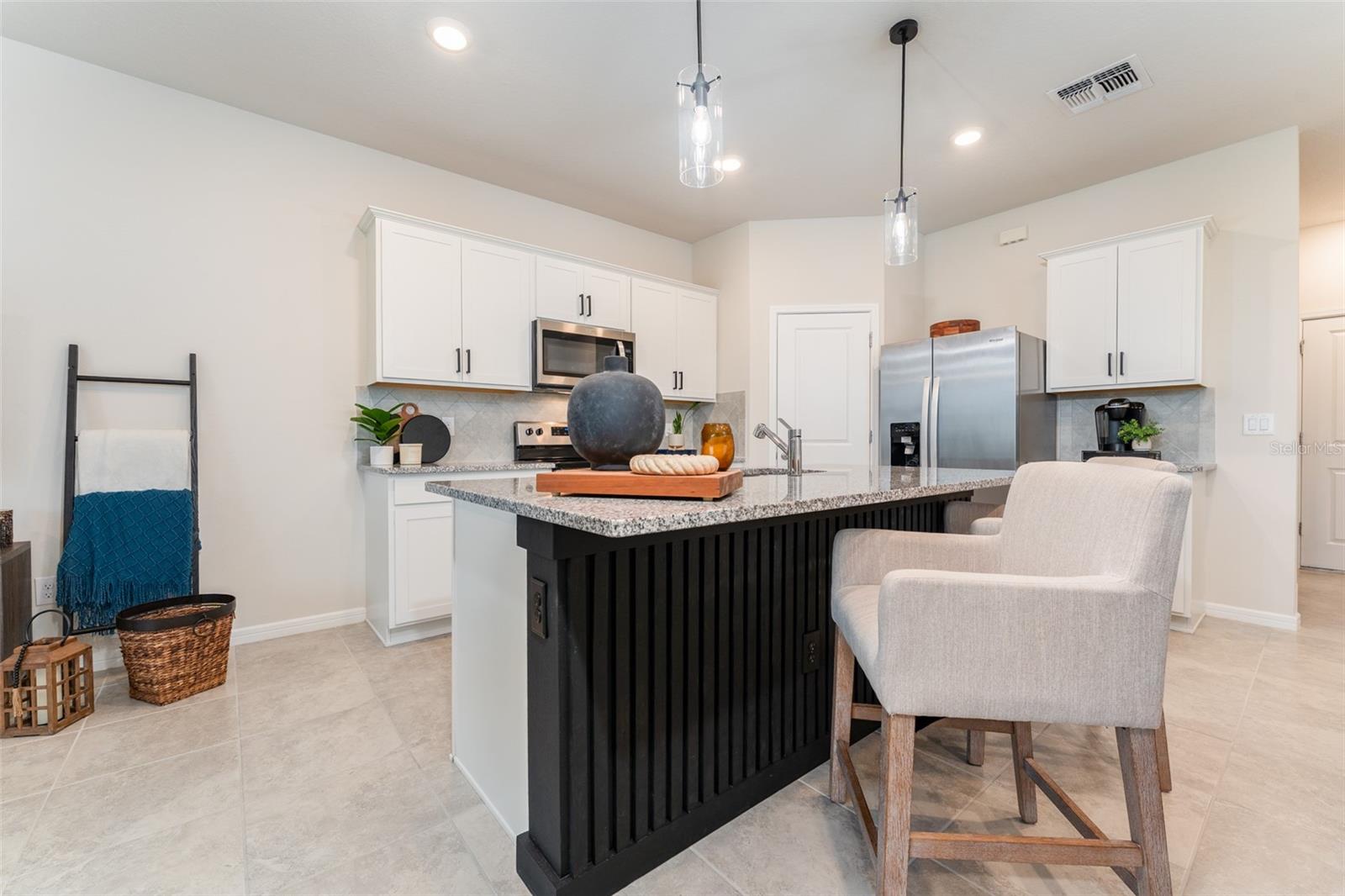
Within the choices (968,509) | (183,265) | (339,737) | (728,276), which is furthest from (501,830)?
(728,276)

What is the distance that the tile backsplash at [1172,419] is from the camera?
3.33 meters

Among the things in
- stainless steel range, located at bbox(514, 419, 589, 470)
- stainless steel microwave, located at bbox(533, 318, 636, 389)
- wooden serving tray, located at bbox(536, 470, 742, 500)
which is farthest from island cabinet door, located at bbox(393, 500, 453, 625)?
wooden serving tray, located at bbox(536, 470, 742, 500)

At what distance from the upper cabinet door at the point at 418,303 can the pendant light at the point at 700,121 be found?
192 cm

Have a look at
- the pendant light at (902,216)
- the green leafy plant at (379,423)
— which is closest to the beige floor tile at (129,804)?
the green leafy plant at (379,423)

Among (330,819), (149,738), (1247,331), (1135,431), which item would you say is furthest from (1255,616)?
(149,738)

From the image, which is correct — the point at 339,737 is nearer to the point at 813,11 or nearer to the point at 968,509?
the point at 968,509

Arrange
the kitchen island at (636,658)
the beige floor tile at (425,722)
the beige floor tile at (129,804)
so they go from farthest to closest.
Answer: the beige floor tile at (425,722) < the beige floor tile at (129,804) < the kitchen island at (636,658)

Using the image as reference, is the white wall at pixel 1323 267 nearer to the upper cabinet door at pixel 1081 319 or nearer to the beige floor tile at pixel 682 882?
the upper cabinet door at pixel 1081 319

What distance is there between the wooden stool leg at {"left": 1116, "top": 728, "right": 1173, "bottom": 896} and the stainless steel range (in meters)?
3.06

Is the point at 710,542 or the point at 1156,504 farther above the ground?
the point at 1156,504

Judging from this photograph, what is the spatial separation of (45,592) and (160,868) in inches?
73.3

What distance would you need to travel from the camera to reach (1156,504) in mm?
977

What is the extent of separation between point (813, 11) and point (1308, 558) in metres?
5.61

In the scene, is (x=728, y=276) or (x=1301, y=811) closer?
(x=1301, y=811)
